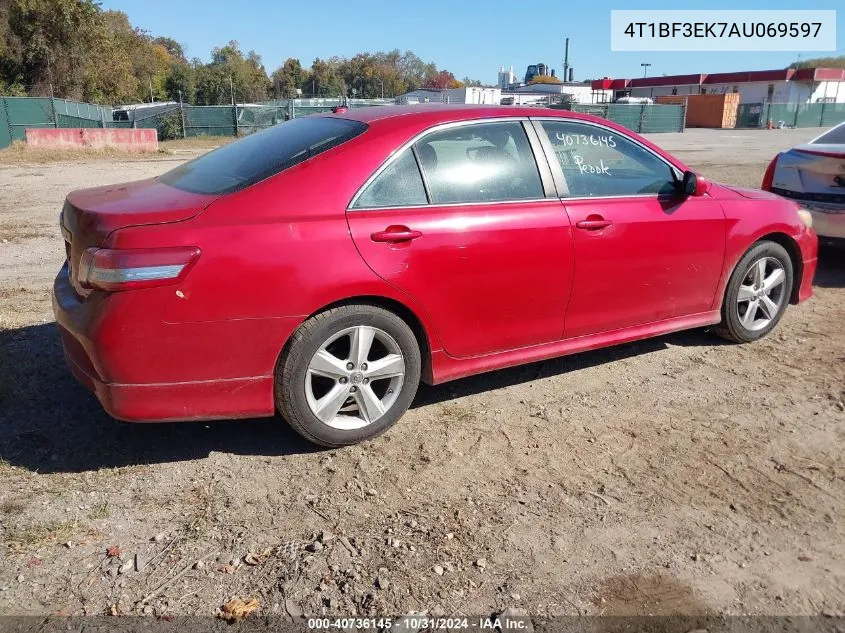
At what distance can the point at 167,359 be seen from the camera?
10.2 feet

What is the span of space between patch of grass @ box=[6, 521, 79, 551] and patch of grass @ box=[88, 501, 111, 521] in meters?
0.07

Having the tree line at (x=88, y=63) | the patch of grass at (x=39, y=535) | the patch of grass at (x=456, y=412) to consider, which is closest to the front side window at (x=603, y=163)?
the patch of grass at (x=456, y=412)

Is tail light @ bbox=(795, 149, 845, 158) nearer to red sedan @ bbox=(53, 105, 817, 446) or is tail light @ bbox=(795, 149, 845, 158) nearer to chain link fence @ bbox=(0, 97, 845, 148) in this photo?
red sedan @ bbox=(53, 105, 817, 446)

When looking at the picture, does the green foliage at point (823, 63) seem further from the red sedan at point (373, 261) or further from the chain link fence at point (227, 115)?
the red sedan at point (373, 261)

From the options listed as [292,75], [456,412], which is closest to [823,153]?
[456,412]

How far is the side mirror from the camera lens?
14.3ft

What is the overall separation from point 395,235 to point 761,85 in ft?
231

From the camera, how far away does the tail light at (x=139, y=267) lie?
2.97 m

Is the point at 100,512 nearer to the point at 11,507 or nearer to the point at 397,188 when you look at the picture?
the point at 11,507

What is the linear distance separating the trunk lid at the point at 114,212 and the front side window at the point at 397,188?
728 millimetres

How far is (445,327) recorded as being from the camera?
3686 millimetres

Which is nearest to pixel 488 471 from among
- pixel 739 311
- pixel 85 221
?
pixel 85 221

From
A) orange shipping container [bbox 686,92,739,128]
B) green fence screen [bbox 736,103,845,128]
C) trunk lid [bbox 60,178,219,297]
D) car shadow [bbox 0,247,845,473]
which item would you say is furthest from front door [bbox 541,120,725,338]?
green fence screen [bbox 736,103,845,128]

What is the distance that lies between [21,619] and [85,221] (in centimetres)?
167
